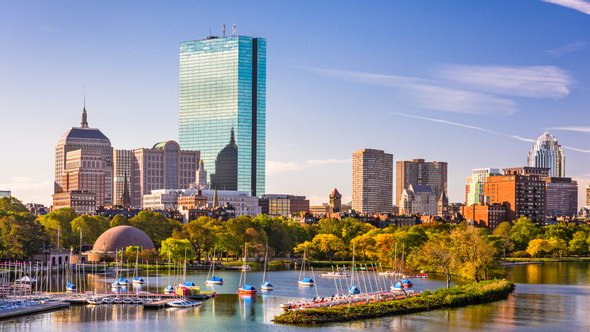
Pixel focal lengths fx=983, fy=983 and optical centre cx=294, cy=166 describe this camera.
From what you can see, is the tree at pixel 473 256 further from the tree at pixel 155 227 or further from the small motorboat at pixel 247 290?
the tree at pixel 155 227

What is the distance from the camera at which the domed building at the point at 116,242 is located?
16650 cm

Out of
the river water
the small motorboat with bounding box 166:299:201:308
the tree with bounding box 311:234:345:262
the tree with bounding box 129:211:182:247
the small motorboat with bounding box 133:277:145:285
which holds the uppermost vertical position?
the tree with bounding box 129:211:182:247

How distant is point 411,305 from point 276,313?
45.0ft

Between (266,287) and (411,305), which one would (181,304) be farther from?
(411,305)

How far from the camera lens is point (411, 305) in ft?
324

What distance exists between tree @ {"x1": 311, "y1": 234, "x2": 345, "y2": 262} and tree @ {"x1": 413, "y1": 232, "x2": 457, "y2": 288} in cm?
3149

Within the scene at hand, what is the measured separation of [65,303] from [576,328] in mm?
51103

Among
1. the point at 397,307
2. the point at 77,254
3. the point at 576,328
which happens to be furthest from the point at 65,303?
the point at 77,254

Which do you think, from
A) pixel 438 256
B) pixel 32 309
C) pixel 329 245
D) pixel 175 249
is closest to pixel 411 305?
pixel 438 256

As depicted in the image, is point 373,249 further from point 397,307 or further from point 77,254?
point 397,307

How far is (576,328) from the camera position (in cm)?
8856

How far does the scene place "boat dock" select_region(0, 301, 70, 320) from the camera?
92.4 m

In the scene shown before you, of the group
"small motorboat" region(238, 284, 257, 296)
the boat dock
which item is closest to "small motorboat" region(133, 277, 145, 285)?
"small motorboat" region(238, 284, 257, 296)

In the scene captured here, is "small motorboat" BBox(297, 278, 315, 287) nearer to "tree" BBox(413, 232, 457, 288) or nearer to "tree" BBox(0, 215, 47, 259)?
"tree" BBox(413, 232, 457, 288)
